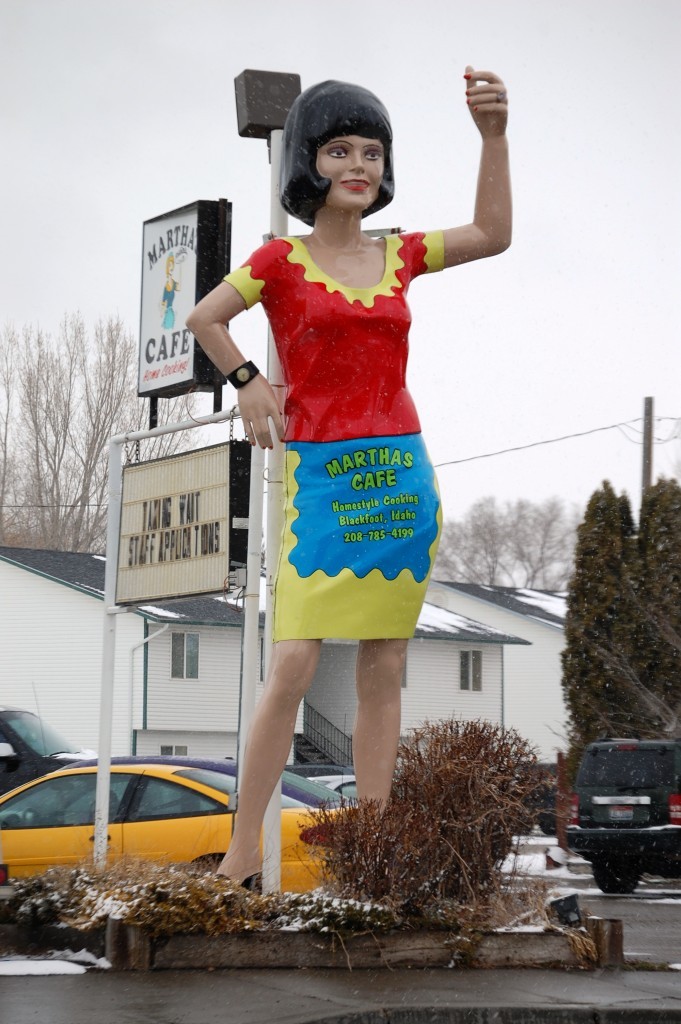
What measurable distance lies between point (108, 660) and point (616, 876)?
8134 mm

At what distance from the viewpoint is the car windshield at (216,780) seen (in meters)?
9.47

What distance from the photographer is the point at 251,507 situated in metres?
7.02

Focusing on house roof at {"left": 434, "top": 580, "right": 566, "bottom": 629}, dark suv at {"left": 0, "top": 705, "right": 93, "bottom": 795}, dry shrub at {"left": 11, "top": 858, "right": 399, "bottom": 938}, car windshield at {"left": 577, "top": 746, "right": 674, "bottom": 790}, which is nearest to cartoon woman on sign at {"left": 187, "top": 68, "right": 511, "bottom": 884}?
dry shrub at {"left": 11, "top": 858, "right": 399, "bottom": 938}

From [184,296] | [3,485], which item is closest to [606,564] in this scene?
[184,296]

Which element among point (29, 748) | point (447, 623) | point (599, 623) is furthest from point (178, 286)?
point (447, 623)

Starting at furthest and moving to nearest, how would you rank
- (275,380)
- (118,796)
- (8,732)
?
(8,732)
(118,796)
(275,380)

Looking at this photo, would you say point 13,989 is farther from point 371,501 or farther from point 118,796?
point 118,796

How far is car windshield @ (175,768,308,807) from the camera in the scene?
9.47 meters

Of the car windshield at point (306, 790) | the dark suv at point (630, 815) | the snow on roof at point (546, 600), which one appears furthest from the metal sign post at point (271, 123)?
the snow on roof at point (546, 600)

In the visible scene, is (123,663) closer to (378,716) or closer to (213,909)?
(378,716)

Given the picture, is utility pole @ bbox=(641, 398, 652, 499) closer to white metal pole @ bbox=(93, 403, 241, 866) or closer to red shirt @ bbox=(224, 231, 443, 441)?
white metal pole @ bbox=(93, 403, 241, 866)

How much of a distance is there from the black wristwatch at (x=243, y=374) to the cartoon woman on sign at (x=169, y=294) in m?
3.33

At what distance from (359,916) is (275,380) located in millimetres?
2338

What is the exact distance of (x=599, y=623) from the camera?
21188mm
